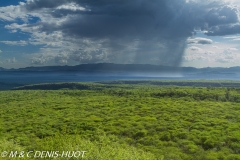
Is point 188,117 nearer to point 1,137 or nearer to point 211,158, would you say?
point 211,158

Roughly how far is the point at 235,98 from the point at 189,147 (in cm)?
7377

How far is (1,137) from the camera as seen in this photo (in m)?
45.5

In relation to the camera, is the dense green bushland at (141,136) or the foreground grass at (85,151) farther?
the dense green bushland at (141,136)

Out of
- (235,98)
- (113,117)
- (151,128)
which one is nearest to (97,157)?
(151,128)
